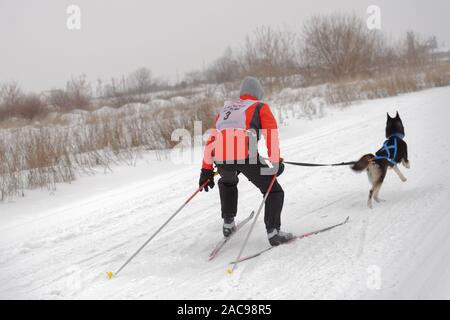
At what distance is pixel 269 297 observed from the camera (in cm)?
309

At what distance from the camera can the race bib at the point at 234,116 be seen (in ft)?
13.0

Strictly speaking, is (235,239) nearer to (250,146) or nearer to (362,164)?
(250,146)

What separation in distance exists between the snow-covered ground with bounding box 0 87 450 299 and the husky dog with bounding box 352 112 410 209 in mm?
286

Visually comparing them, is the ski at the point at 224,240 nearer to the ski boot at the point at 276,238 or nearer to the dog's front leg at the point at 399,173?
the ski boot at the point at 276,238

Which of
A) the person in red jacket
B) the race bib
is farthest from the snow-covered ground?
the race bib

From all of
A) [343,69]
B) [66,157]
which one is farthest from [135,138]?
[343,69]

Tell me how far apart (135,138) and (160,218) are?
5.46 metres

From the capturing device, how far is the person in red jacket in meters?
3.96

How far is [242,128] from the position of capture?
13.0ft

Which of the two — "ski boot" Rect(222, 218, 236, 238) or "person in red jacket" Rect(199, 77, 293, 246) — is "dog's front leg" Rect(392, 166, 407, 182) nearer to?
"person in red jacket" Rect(199, 77, 293, 246)

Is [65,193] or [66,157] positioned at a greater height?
[66,157]

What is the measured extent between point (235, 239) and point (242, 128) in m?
1.34

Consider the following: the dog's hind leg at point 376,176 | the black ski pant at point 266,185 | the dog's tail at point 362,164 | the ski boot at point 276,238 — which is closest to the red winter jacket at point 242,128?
the black ski pant at point 266,185
